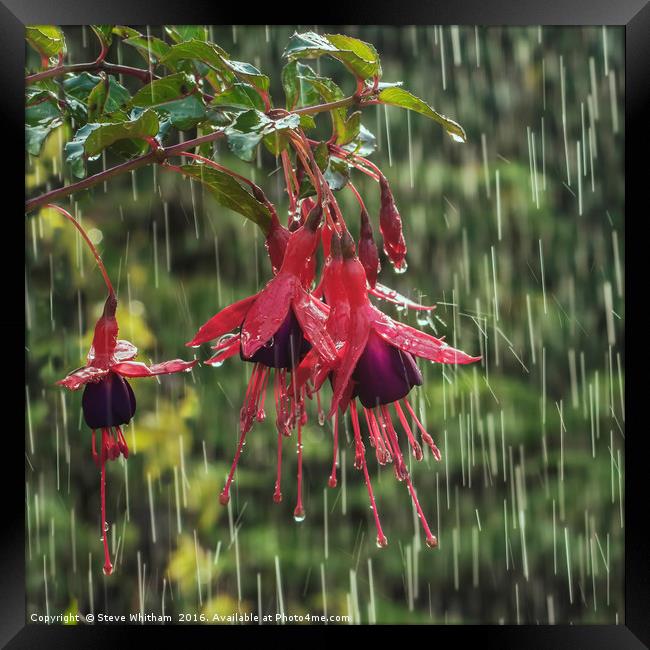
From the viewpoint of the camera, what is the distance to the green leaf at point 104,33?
873 mm

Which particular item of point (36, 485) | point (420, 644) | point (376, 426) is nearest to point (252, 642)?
point (420, 644)

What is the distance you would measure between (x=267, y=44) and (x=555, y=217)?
70 centimetres

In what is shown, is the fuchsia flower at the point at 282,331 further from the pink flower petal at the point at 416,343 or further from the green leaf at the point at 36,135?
the green leaf at the point at 36,135

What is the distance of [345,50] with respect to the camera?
67 cm

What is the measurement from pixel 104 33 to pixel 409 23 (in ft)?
1.04

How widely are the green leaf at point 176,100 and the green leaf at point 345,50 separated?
8 cm

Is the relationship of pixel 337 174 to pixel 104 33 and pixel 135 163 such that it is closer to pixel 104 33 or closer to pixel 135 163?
pixel 135 163

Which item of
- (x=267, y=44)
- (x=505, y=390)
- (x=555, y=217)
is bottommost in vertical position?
(x=505, y=390)

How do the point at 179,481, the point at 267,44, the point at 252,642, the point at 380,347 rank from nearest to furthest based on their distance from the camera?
the point at 380,347 < the point at 252,642 < the point at 267,44 < the point at 179,481

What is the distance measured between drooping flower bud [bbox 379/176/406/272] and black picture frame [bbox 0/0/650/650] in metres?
0.33

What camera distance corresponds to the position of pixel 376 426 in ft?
2.24

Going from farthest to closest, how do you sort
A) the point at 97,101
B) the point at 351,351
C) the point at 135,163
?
the point at 97,101
the point at 135,163
the point at 351,351

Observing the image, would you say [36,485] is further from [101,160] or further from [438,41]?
A: [438,41]

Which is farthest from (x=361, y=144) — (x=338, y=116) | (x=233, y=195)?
(x=233, y=195)
